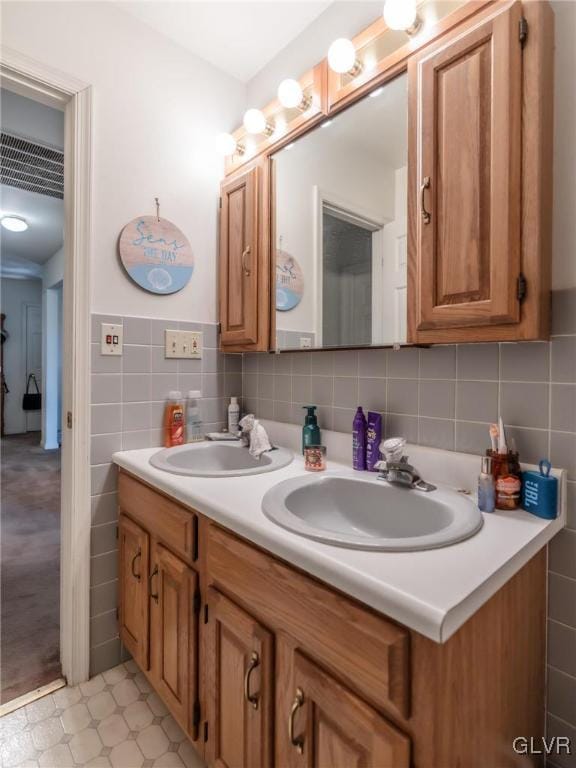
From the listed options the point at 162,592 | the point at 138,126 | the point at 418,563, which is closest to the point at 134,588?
the point at 162,592

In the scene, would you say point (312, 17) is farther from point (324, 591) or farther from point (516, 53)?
point (324, 591)

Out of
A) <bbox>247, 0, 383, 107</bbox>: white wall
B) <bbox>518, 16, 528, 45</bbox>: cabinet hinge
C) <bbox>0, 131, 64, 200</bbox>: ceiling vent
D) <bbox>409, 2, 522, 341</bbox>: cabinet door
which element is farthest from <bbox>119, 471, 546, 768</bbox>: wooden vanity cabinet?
<bbox>0, 131, 64, 200</bbox>: ceiling vent

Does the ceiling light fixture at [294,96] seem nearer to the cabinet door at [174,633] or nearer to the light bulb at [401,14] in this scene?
the light bulb at [401,14]

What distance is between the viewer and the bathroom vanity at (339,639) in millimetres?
559

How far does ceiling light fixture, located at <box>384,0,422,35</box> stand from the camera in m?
0.96

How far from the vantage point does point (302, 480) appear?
3.43 feet

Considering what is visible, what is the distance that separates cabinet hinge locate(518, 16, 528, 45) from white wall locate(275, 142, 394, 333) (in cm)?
43

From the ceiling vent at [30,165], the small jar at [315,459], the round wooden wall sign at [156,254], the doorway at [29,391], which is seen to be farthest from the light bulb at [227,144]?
the small jar at [315,459]

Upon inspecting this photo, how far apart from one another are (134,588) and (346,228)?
4.61ft

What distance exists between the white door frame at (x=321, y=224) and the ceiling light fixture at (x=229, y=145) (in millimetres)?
435

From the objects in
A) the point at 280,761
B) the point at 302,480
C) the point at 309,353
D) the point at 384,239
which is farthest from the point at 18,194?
the point at 280,761

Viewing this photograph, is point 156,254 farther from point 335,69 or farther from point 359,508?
point 359,508

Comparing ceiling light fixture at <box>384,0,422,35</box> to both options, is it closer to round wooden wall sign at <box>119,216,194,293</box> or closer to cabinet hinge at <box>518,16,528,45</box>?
cabinet hinge at <box>518,16,528,45</box>

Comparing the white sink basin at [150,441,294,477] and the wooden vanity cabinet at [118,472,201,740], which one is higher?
the white sink basin at [150,441,294,477]
